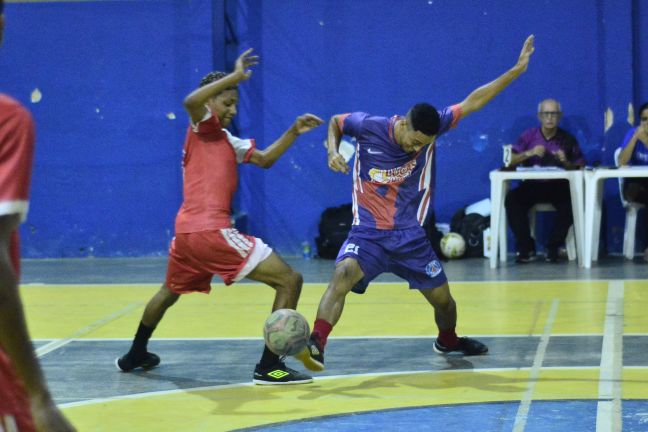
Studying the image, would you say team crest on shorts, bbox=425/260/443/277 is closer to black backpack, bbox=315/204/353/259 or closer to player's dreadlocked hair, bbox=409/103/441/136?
player's dreadlocked hair, bbox=409/103/441/136

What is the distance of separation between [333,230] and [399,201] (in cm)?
716

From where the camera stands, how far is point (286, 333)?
20.4 ft

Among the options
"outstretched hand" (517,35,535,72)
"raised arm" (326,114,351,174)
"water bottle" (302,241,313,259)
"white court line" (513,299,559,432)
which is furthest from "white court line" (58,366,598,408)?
"water bottle" (302,241,313,259)

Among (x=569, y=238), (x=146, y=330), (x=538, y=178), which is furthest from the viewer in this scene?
(x=569, y=238)

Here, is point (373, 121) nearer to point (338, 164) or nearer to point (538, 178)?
point (338, 164)

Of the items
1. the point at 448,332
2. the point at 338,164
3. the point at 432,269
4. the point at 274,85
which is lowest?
the point at 448,332

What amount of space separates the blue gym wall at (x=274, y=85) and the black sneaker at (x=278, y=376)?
27.9 ft

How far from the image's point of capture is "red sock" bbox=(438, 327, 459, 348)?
300 inches

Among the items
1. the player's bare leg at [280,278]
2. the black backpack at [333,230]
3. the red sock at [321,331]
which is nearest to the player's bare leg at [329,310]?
the red sock at [321,331]

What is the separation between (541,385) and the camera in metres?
6.62

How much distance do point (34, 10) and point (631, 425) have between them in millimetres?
11806

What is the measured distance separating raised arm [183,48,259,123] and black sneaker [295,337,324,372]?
5.12 feet

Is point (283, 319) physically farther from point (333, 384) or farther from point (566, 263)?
point (566, 263)

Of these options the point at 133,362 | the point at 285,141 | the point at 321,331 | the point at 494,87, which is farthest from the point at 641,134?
the point at 133,362
